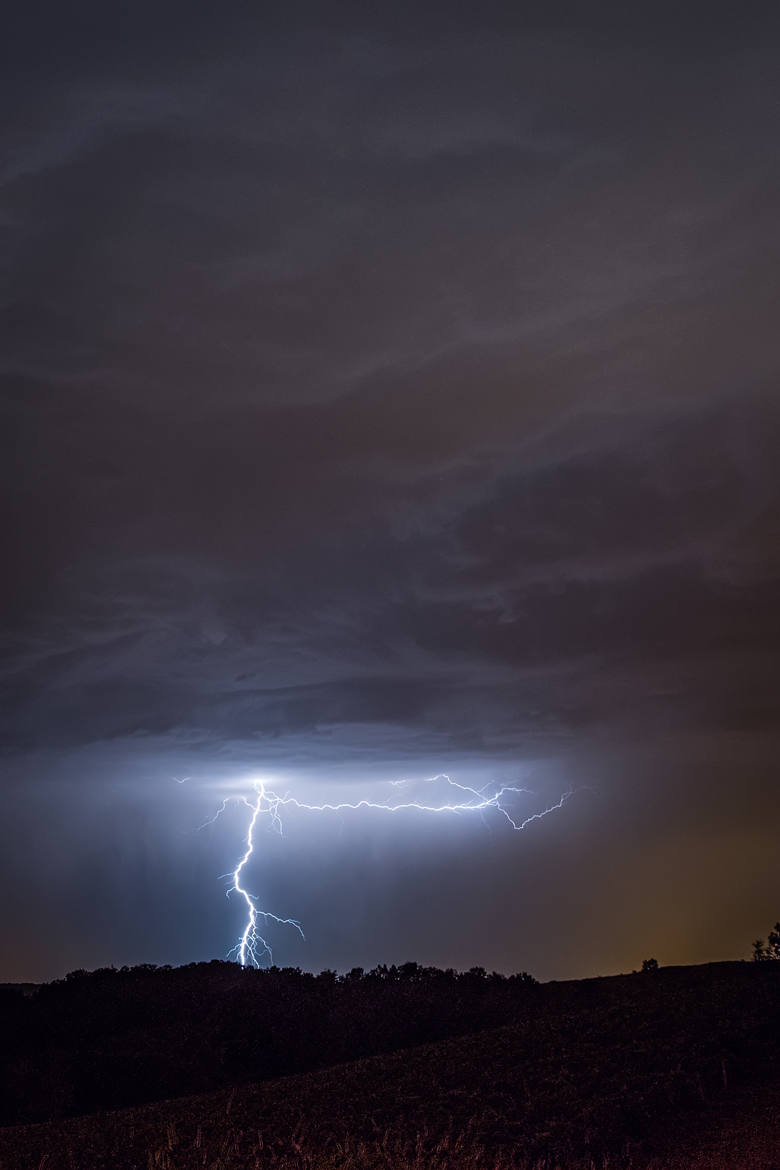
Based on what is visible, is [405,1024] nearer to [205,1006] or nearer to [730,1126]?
[205,1006]

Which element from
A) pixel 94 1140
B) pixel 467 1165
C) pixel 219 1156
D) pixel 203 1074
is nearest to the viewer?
pixel 467 1165

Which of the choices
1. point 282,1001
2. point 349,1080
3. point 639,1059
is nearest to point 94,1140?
point 349,1080

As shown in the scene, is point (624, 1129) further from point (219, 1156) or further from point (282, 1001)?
point (282, 1001)

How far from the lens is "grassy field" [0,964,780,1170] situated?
46.5 ft

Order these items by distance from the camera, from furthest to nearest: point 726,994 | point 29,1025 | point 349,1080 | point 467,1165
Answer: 1. point 29,1025
2. point 726,994
3. point 349,1080
4. point 467,1165

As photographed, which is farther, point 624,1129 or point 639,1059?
point 639,1059

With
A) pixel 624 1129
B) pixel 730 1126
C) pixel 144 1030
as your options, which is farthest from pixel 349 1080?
pixel 144 1030

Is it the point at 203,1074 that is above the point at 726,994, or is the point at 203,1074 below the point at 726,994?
below

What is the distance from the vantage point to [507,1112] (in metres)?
16.7

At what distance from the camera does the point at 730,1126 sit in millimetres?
14750

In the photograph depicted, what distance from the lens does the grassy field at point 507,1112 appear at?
14164 millimetres

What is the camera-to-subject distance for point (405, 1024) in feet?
97.9

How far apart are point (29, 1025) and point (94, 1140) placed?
18.1 m

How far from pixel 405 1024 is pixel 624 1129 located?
16.0m
